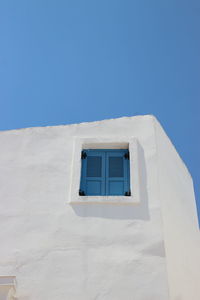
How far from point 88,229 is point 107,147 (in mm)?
1980

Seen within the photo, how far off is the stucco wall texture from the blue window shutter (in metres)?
0.32

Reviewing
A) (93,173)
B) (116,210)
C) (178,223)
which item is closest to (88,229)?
(116,210)

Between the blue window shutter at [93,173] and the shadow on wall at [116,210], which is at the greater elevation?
the blue window shutter at [93,173]

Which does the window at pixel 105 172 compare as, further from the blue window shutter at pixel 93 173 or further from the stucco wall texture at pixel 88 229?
the stucco wall texture at pixel 88 229

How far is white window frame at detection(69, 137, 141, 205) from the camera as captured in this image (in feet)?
22.1

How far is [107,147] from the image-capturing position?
779 centimetres

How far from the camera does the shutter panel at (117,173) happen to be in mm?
7094

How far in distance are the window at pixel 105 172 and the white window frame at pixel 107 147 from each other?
0.11 metres

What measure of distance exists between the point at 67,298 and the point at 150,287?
1.28 m

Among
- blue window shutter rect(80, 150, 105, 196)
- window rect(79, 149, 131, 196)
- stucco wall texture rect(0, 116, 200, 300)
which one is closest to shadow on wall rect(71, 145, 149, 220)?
stucco wall texture rect(0, 116, 200, 300)

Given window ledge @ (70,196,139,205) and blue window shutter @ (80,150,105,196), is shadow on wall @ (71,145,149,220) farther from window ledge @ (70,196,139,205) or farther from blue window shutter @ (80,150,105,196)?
blue window shutter @ (80,150,105,196)

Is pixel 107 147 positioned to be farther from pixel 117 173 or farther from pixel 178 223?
pixel 178 223

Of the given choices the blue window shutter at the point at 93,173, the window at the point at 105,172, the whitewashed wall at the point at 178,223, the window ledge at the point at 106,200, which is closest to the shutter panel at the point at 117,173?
the window at the point at 105,172

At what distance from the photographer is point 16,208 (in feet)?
22.8
